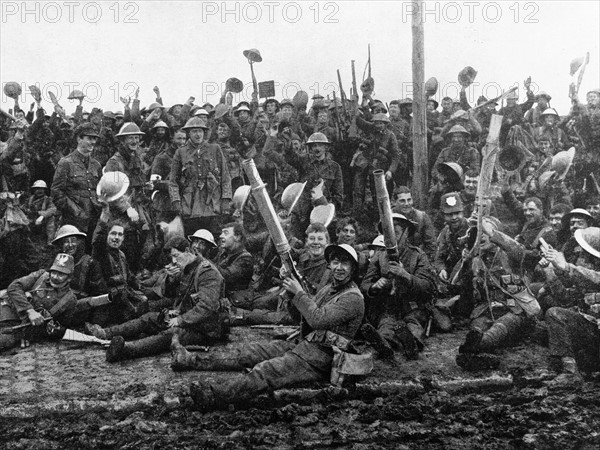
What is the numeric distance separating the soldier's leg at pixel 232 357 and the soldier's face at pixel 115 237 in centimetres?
176

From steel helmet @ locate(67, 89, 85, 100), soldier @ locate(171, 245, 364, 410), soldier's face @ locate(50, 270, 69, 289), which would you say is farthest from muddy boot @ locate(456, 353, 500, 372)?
steel helmet @ locate(67, 89, 85, 100)

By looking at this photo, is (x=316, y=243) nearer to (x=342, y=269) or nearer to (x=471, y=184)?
(x=342, y=269)

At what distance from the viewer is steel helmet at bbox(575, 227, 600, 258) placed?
6.22m

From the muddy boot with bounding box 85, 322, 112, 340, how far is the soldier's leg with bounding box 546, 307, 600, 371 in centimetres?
429

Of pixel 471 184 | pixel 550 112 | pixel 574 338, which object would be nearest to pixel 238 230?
pixel 471 184

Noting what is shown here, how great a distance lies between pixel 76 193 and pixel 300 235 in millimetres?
2815

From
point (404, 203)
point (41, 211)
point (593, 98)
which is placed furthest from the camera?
point (593, 98)

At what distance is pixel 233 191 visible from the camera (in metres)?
9.35

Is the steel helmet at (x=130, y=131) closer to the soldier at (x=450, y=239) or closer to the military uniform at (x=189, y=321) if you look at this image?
the military uniform at (x=189, y=321)

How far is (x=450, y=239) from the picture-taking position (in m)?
7.64

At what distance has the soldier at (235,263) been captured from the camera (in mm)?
7641

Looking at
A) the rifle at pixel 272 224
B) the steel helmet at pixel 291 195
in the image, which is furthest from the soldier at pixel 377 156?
the rifle at pixel 272 224

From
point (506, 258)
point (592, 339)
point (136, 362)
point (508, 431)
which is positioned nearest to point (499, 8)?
point (506, 258)

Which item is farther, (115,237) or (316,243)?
(115,237)
